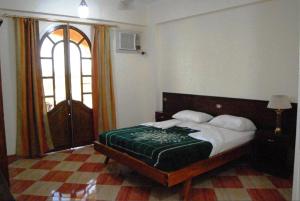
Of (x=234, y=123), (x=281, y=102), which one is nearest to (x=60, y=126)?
(x=234, y=123)

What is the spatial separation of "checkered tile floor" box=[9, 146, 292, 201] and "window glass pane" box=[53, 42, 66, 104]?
Answer: 1.16m

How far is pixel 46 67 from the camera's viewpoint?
414cm

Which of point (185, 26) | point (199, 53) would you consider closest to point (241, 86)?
point (199, 53)

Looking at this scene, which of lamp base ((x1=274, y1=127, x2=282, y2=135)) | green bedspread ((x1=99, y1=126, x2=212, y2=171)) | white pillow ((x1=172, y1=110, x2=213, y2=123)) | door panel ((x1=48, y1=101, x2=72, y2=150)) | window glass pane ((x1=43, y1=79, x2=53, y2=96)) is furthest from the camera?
door panel ((x1=48, y1=101, x2=72, y2=150))

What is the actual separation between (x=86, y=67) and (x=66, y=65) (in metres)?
0.38

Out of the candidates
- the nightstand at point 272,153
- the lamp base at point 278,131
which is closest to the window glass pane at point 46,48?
the nightstand at point 272,153

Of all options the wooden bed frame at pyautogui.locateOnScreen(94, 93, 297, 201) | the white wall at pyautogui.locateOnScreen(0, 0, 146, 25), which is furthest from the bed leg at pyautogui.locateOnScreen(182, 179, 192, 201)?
the white wall at pyautogui.locateOnScreen(0, 0, 146, 25)

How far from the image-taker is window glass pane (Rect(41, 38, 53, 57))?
410cm

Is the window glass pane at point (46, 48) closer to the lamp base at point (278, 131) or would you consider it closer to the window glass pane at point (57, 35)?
the window glass pane at point (57, 35)

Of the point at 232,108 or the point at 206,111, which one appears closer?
the point at 232,108

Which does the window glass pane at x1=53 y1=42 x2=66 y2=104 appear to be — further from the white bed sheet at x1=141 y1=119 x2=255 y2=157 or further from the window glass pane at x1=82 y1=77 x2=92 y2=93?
the white bed sheet at x1=141 y1=119 x2=255 y2=157

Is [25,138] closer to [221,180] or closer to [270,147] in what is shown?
[221,180]

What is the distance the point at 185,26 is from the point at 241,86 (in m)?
1.57

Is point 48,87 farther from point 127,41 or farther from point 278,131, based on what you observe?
point 278,131
